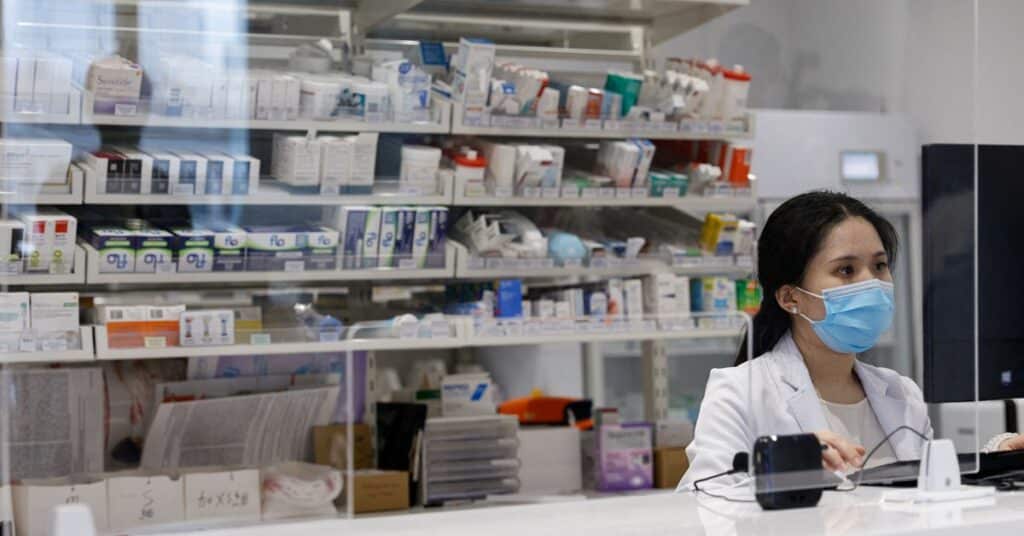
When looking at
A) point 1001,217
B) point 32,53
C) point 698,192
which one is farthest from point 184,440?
point 1001,217

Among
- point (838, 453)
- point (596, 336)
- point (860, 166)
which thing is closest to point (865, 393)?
point (838, 453)

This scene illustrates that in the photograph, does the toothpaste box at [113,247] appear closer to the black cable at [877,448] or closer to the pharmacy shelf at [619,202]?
the pharmacy shelf at [619,202]

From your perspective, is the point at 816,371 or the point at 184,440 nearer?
the point at 816,371

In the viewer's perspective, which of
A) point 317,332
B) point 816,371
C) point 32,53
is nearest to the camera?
point 816,371

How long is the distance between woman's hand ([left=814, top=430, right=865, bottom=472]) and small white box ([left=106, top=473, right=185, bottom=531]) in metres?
2.10

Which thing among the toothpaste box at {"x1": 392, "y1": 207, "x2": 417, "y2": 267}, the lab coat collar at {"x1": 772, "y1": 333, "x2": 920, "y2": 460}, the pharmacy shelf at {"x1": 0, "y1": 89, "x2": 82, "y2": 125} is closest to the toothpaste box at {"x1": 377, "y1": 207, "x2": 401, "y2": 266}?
the toothpaste box at {"x1": 392, "y1": 207, "x2": 417, "y2": 267}

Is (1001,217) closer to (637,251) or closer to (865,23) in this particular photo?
(865,23)

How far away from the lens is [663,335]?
14.2 ft

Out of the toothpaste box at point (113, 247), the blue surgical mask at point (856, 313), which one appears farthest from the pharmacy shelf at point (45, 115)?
the blue surgical mask at point (856, 313)

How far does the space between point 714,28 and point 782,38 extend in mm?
600

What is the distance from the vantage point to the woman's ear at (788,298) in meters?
2.56

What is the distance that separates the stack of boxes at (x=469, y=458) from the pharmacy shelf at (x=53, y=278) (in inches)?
48.8

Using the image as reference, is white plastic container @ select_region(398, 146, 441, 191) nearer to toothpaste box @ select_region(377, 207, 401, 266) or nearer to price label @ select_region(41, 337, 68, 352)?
toothpaste box @ select_region(377, 207, 401, 266)

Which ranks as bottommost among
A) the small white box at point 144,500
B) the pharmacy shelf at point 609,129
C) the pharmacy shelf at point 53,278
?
the small white box at point 144,500
